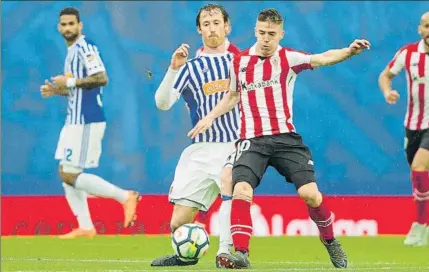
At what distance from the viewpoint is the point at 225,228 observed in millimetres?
8641

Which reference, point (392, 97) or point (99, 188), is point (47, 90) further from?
point (392, 97)

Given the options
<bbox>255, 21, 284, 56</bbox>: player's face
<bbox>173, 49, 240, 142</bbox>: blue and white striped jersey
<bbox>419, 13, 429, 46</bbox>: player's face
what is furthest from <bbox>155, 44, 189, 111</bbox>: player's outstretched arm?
<bbox>419, 13, 429, 46</bbox>: player's face

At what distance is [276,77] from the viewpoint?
8.23 meters

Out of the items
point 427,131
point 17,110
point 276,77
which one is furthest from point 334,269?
point 17,110

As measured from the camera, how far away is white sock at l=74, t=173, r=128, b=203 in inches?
484

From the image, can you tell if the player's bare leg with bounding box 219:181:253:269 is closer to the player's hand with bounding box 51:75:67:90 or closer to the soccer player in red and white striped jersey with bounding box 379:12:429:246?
the soccer player in red and white striped jersey with bounding box 379:12:429:246

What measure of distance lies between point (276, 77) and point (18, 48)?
549 centimetres

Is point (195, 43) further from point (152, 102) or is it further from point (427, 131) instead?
point (427, 131)

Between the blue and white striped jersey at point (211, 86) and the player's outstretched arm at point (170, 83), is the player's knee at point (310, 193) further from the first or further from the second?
the blue and white striped jersey at point (211, 86)

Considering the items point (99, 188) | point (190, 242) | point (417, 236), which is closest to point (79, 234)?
point (99, 188)

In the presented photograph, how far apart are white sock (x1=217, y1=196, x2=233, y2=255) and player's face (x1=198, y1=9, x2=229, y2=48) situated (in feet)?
3.66

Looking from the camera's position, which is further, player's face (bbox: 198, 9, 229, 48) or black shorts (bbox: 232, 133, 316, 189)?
player's face (bbox: 198, 9, 229, 48)

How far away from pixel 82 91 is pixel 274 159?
4.71 m

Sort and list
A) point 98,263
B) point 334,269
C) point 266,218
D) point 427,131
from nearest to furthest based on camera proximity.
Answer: point 334,269 < point 98,263 < point 427,131 < point 266,218
